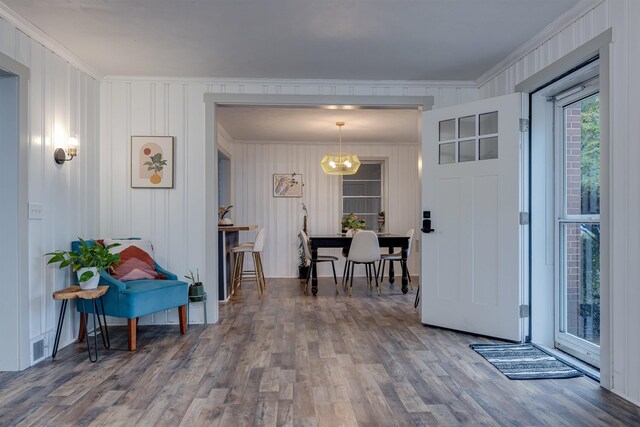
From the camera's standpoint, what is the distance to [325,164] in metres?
6.15

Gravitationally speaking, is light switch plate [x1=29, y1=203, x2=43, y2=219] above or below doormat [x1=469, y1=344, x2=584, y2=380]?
above

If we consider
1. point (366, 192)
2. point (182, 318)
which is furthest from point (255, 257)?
point (366, 192)

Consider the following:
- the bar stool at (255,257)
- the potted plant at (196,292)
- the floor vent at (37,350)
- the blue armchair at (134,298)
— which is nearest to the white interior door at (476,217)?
the potted plant at (196,292)

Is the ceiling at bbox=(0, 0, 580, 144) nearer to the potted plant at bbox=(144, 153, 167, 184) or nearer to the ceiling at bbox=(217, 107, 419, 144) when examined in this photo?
the potted plant at bbox=(144, 153, 167, 184)

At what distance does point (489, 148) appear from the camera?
12.0 feet

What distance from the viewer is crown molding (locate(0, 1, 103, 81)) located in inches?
111

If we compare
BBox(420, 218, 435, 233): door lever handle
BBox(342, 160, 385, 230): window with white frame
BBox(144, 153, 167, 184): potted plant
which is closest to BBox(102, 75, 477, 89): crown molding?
BBox(144, 153, 167, 184): potted plant

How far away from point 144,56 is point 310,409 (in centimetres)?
307

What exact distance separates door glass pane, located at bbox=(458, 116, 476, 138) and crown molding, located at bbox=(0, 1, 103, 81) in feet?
11.0

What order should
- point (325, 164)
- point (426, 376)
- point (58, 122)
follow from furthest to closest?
point (325, 164)
point (58, 122)
point (426, 376)

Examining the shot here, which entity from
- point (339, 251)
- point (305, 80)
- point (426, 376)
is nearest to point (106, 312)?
point (426, 376)

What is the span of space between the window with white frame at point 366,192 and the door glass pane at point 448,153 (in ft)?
12.4

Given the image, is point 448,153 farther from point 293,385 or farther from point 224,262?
point 224,262

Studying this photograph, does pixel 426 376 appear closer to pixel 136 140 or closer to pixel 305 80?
pixel 305 80
